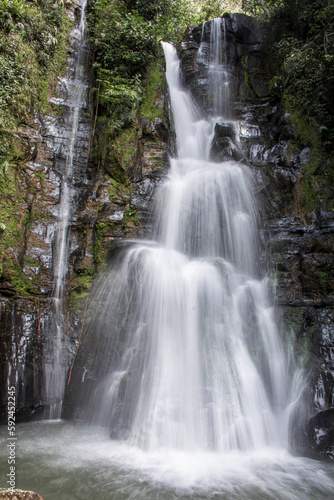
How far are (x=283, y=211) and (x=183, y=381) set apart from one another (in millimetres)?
5685

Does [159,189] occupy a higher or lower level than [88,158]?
lower

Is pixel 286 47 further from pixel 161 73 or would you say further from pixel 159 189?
pixel 159 189

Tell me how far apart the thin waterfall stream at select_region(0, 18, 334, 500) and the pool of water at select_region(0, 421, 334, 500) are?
0.07 ft

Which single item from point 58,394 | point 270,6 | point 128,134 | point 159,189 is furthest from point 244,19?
point 58,394

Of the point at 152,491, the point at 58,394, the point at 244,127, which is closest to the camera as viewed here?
the point at 152,491

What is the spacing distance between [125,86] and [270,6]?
30.0 ft

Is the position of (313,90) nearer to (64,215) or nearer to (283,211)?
(283,211)

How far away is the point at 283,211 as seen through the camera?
350 inches

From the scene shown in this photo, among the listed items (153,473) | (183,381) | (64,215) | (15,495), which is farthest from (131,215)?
(15,495)

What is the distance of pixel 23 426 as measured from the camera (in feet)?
19.9

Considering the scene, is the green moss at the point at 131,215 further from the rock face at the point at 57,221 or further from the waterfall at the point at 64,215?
the waterfall at the point at 64,215

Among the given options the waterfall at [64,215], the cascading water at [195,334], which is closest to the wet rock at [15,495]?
the cascading water at [195,334]

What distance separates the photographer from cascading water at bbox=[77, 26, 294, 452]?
5.43m

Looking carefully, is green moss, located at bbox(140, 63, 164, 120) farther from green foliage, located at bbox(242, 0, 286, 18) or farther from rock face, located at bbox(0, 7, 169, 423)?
green foliage, located at bbox(242, 0, 286, 18)
